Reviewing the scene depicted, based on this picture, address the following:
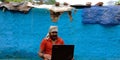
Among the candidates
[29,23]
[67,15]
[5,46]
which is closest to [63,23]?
[67,15]

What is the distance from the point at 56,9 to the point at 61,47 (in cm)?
455

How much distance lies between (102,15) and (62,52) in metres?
4.81

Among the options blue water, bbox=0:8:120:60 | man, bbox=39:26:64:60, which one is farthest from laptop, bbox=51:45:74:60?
blue water, bbox=0:8:120:60

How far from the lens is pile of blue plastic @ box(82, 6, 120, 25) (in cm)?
1135

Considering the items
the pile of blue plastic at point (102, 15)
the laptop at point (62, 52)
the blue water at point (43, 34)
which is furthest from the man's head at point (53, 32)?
the pile of blue plastic at point (102, 15)

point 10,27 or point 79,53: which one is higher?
point 10,27

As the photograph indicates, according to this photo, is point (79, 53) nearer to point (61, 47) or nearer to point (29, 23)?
point (29, 23)

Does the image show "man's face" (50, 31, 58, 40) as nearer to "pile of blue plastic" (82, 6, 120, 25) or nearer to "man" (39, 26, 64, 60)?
"man" (39, 26, 64, 60)

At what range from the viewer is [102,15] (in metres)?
11.4

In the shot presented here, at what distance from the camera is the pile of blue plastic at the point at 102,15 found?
1135 cm

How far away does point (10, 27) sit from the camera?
11492mm

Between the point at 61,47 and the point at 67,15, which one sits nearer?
the point at 61,47

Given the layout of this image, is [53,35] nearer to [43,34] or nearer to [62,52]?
[62,52]

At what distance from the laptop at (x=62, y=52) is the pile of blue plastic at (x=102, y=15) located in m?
4.66
